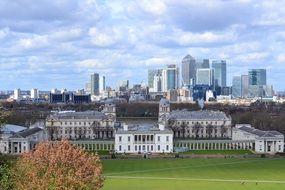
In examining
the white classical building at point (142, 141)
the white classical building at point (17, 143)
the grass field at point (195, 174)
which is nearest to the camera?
the grass field at point (195, 174)

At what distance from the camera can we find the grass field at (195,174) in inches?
1752

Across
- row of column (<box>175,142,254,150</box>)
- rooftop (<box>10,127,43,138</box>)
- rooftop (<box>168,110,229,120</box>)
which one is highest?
rooftop (<box>168,110,229,120</box>)

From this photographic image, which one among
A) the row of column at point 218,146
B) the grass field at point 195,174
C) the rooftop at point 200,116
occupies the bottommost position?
the row of column at point 218,146

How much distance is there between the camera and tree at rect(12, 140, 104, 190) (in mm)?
21625

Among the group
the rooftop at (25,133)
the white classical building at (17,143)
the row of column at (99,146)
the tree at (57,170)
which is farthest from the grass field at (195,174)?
the rooftop at (25,133)

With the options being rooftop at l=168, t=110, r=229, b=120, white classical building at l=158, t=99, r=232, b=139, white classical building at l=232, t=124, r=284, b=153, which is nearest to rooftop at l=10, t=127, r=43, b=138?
white classical building at l=158, t=99, r=232, b=139

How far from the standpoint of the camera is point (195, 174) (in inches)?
2087

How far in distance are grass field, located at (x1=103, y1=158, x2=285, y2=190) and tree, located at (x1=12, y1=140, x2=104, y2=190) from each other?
66.0 feet

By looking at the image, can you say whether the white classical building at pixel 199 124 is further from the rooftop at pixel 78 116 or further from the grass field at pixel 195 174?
the grass field at pixel 195 174

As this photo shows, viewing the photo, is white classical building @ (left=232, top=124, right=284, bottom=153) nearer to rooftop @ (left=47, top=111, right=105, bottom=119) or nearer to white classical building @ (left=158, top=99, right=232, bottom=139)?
white classical building @ (left=158, top=99, right=232, bottom=139)

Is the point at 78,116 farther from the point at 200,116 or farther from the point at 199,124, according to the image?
the point at 200,116

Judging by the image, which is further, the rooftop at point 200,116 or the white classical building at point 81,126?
the rooftop at point 200,116

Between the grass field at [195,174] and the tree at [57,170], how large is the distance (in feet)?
66.0

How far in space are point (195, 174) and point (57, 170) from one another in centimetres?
3199
